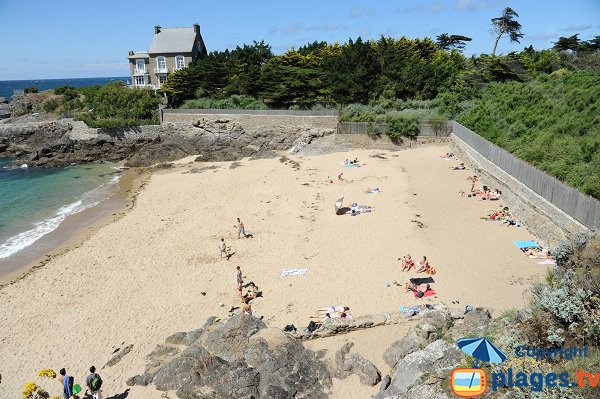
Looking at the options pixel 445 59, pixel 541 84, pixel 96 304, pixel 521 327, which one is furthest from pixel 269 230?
pixel 445 59

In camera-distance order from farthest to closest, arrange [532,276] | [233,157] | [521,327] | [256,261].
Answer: [233,157]
[256,261]
[532,276]
[521,327]

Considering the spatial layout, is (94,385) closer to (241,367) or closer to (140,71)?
(241,367)

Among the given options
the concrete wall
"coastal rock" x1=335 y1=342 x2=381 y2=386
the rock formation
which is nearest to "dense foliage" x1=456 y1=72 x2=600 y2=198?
"coastal rock" x1=335 y1=342 x2=381 y2=386

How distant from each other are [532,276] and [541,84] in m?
23.1

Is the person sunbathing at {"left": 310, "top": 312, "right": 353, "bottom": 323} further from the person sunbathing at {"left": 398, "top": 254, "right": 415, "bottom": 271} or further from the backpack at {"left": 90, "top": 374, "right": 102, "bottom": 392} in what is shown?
the backpack at {"left": 90, "top": 374, "right": 102, "bottom": 392}

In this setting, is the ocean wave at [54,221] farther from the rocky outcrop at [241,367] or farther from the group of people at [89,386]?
the rocky outcrop at [241,367]

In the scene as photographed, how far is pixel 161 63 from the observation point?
163 ft

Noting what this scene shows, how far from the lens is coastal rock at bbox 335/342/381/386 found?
9.24m

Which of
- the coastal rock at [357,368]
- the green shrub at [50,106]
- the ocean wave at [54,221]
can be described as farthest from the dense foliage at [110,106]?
the coastal rock at [357,368]

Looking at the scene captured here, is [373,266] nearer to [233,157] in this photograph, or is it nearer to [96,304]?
[96,304]

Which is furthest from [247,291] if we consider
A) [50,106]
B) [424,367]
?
[50,106]

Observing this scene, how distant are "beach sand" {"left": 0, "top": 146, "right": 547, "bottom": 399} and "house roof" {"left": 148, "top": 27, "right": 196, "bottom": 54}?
1186 inches

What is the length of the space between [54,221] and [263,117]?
19796mm

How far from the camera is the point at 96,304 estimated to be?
1457cm
